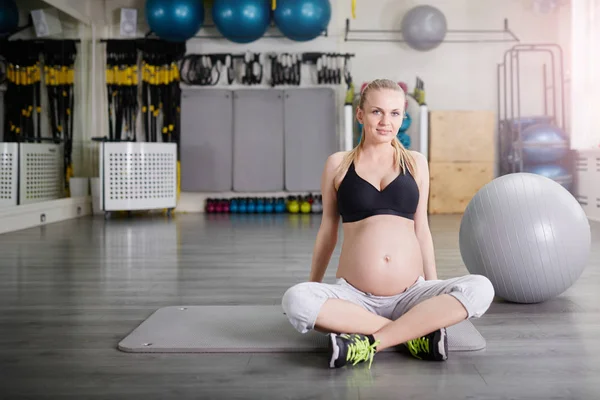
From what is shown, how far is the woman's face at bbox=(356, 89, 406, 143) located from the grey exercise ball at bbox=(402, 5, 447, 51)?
5629 millimetres

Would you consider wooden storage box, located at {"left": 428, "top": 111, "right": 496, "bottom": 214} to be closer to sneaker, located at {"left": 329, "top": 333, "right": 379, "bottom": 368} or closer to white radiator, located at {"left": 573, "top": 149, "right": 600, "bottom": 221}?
white radiator, located at {"left": 573, "top": 149, "right": 600, "bottom": 221}

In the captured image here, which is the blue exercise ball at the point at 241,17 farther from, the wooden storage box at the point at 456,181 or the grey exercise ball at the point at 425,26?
the wooden storage box at the point at 456,181

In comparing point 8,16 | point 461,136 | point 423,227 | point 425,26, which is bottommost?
point 423,227

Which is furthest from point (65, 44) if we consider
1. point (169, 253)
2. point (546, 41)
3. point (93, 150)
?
point (546, 41)

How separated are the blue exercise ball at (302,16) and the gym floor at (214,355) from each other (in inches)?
138

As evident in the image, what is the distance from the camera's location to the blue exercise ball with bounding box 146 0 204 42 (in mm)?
6984

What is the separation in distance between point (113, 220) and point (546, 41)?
5.49 meters

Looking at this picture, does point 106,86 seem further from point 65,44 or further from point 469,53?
point 469,53

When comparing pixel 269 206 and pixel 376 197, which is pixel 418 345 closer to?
pixel 376 197

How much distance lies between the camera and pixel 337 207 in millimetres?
2104

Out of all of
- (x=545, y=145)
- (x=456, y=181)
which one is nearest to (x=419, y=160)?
(x=545, y=145)

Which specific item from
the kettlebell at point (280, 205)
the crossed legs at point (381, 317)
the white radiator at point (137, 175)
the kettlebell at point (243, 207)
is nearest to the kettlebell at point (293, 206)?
the kettlebell at point (280, 205)

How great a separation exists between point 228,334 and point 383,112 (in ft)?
2.92

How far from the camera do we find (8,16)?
18.2ft
